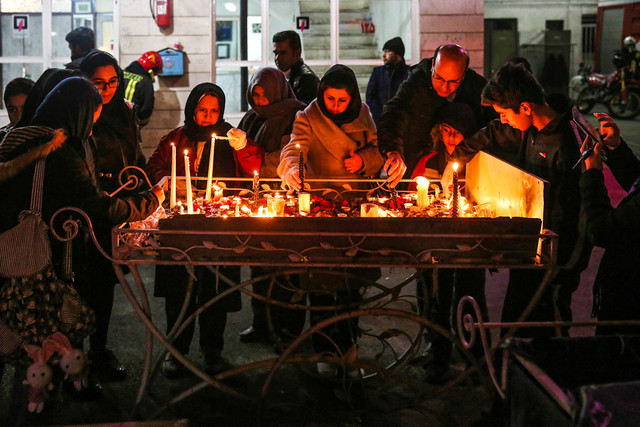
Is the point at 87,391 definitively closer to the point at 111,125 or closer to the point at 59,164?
the point at 59,164

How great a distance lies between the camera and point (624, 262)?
3314 mm

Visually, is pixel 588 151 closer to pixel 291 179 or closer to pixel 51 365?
pixel 291 179

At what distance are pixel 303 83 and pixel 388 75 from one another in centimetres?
226

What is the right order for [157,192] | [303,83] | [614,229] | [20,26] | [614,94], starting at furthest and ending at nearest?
[614,94], [20,26], [303,83], [157,192], [614,229]

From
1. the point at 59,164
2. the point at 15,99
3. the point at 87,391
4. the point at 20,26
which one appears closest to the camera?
the point at 59,164

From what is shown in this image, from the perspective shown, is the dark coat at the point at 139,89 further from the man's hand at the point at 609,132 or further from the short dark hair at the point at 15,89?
the man's hand at the point at 609,132

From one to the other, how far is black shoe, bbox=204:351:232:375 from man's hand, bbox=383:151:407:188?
Answer: 4.77 feet

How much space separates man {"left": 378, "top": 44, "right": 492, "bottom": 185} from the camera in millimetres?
4703

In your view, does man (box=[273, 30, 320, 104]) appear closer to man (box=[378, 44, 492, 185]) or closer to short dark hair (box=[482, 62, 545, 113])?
man (box=[378, 44, 492, 185])

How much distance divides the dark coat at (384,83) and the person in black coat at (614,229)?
4.40m

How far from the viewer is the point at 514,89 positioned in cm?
383

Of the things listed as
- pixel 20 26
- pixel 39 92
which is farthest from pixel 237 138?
pixel 20 26

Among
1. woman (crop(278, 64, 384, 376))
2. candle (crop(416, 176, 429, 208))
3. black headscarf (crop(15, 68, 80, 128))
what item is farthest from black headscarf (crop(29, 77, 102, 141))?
candle (crop(416, 176, 429, 208))

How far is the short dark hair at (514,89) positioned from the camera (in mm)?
3822
